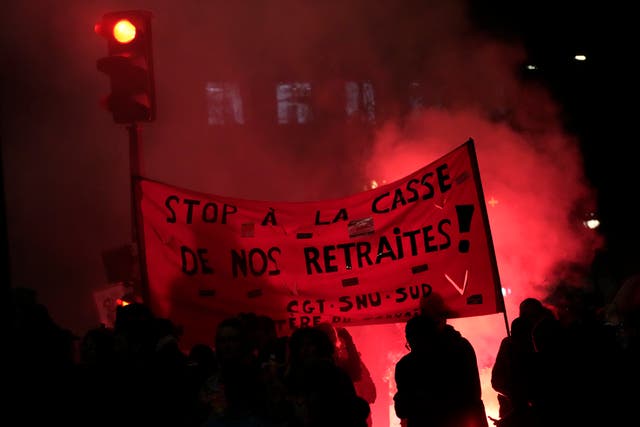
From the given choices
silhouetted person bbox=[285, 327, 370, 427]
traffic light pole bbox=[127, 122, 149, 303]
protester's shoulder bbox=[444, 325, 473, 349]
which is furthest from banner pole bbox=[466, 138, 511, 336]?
traffic light pole bbox=[127, 122, 149, 303]

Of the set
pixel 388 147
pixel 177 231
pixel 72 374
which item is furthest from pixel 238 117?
pixel 72 374

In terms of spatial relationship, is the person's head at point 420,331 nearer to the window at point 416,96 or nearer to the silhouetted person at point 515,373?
the silhouetted person at point 515,373

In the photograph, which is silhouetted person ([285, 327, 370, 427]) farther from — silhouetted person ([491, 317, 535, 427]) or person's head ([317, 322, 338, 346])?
person's head ([317, 322, 338, 346])

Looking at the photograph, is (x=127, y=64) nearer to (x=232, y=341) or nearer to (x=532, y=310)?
(x=232, y=341)

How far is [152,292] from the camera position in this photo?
222 inches

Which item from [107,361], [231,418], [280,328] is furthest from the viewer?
[280,328]

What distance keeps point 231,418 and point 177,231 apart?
8.21 ft

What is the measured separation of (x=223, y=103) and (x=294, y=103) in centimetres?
451

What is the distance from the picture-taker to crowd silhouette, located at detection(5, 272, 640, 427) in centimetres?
338

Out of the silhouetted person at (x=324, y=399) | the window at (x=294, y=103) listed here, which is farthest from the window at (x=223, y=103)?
the silhouetted person at (x=324, y=399)

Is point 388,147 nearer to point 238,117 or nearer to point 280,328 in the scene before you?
point 280,328

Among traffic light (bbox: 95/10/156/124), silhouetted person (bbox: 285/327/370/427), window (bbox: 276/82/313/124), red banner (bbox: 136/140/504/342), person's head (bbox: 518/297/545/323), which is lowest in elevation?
silhouetted person (bbox: 285/327/370/427)

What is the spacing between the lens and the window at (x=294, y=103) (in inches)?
1169

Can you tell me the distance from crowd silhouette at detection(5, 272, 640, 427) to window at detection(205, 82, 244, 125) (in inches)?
782
